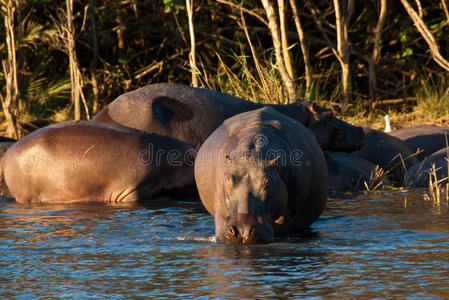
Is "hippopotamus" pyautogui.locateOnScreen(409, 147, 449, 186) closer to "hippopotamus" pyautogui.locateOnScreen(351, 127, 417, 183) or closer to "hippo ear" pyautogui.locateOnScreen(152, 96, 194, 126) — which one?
"hippopotamus" pyautogui.locateOnScreen(351, 127, 417, 183)

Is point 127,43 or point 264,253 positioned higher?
point 127,43

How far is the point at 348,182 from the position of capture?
8352mm

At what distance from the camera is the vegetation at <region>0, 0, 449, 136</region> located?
1491 cm

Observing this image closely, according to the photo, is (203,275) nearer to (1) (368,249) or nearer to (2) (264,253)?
(2) (264,253)

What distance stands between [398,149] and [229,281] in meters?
5.64

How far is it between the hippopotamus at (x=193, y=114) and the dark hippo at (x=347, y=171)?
523 mm

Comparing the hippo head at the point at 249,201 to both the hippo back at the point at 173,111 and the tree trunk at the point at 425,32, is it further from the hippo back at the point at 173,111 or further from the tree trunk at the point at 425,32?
the tree trunk at the point at 425,32

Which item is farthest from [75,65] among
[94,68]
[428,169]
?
[428,169]

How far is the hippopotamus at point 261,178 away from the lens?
487cm

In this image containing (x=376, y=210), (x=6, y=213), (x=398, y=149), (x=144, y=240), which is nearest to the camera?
(x=144, y=240)

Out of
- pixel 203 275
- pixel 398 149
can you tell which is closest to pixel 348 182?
pixel 398 149

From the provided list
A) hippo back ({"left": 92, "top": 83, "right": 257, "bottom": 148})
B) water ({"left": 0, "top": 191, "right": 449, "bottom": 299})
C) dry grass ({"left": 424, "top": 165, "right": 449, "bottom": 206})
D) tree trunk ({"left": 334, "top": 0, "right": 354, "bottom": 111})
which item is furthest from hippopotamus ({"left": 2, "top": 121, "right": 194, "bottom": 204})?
tree trunk ({"left": 334, "top": 0, "right": 354, "bottom": 111})

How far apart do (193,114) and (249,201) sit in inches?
176

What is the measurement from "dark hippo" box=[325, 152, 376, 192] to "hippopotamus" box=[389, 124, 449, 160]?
1.12 meters
